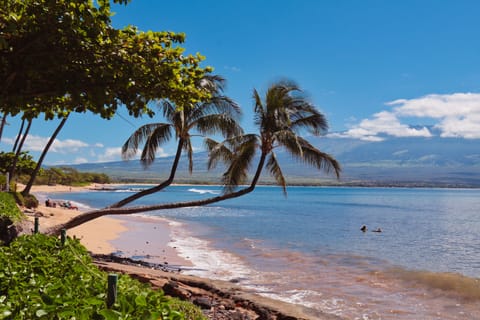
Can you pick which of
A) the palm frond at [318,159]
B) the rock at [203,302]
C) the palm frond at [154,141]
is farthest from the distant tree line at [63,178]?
the rock at [203,302]

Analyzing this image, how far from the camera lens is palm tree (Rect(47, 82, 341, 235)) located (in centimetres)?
1491

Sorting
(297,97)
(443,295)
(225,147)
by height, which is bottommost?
(443,295)

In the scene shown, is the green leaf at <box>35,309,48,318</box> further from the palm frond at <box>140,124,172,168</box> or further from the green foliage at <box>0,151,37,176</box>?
the green foliage at <box>0,151,37,176</box>

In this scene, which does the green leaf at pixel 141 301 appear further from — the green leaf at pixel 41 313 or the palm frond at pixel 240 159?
the palm frond at pixel 240 159

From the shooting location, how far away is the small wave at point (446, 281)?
1352 centimetres

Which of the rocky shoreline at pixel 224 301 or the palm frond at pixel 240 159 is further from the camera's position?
the palm frond at pixel 240 159

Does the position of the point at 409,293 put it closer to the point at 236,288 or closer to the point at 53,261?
the point at 236,288

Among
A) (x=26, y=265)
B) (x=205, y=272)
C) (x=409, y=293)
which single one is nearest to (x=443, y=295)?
(x=409, y=293)

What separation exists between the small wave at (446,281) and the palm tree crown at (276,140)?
Answer: 482 cm

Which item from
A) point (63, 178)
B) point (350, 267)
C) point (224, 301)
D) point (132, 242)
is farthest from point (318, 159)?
point (63, 178)

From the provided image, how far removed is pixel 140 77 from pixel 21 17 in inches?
65.5

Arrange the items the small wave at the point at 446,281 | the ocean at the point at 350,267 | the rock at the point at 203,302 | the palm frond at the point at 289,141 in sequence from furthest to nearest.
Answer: the palm frond at the point at 289,141
the small wave at the point at 446,281
the ocean at the point at 350,267
the rock at the point at 203,302

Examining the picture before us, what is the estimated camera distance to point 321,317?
341 inches

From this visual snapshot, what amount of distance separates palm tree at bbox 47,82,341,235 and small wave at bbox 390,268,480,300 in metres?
4.81
